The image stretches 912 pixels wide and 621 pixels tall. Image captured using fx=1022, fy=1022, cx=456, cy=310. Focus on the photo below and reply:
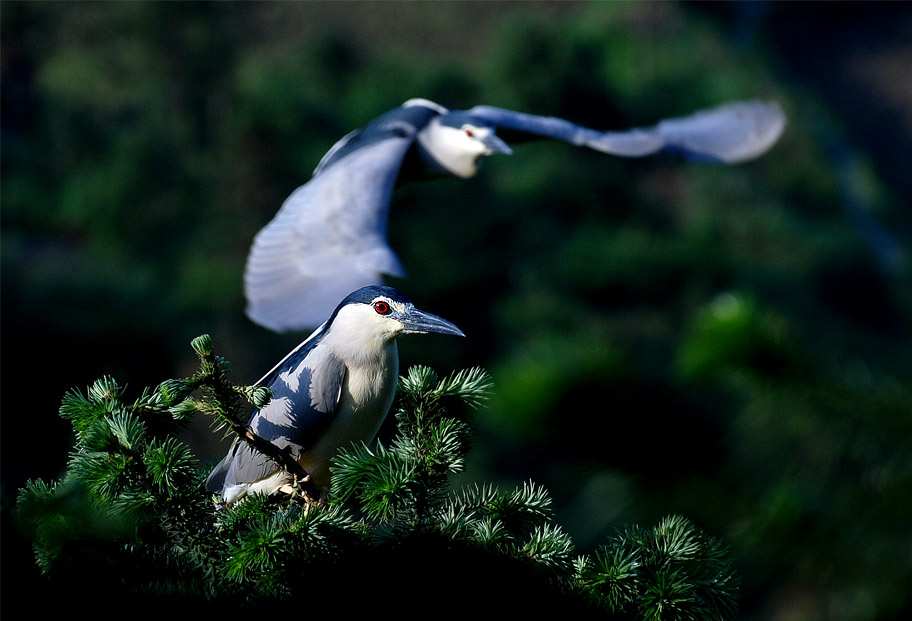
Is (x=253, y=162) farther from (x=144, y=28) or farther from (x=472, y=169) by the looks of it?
(x=472, y=169)

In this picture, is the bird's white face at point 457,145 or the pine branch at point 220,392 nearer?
the pine branch at point 220,392

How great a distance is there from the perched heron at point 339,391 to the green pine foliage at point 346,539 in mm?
217

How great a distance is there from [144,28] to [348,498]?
752 centimetres

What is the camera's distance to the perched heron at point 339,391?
1.15 meters

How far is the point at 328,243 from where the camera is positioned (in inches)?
82.0

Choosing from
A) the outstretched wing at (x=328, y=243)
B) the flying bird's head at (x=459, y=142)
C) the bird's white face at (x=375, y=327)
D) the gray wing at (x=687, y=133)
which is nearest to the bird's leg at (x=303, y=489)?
the bird's white face at (x=375, y=327)

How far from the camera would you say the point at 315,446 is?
1.17 metres

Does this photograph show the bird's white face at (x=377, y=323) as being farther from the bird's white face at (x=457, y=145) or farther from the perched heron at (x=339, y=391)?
the bird's white face at (x=457, y=145)

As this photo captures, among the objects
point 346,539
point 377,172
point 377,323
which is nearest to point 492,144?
point 377,172

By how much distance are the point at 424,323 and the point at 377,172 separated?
4.39 feet

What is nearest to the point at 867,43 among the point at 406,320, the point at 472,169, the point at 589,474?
the point at 472,169

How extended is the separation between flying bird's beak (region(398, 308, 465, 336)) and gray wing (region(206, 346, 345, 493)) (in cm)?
9

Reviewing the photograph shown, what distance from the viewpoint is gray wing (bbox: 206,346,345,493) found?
1.13m

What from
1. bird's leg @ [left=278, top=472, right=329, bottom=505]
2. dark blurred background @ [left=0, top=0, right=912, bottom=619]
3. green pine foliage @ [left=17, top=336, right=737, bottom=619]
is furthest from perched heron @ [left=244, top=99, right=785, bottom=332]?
dark blurred background @ [left=0, top=0, right=912, bottom=619]
